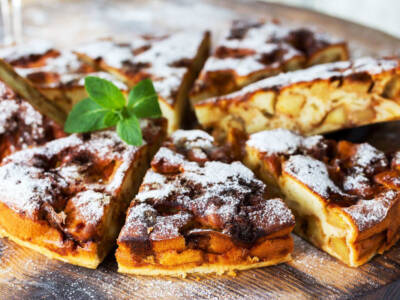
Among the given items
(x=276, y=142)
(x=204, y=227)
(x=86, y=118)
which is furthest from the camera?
(x=86, y=118)

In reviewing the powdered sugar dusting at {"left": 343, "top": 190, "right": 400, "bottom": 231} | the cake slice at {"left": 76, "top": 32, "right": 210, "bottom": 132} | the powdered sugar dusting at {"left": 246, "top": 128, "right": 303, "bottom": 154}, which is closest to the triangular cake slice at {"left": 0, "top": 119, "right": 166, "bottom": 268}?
the cake slice at {"left": 76, "top": 32, "right": 210, "bottom": 132}

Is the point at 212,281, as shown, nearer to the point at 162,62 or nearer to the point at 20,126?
the point at 20,126

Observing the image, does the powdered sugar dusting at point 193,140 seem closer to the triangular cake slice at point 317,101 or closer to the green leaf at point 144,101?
the green leaf at point 144,101

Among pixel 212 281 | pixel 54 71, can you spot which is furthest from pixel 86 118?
pixel 212 281

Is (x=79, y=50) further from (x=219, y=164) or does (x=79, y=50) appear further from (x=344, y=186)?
(x=344, y=186)

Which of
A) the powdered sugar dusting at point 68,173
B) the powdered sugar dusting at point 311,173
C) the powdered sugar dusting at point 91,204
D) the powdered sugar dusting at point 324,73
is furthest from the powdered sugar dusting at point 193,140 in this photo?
the powdered sugar dusting at point 91,204

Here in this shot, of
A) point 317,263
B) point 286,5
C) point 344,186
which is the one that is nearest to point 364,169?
point 344,186

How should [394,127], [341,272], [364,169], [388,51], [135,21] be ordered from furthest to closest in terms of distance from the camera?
[135,21], [388,51], [394,127], [364,169], [341,272]
